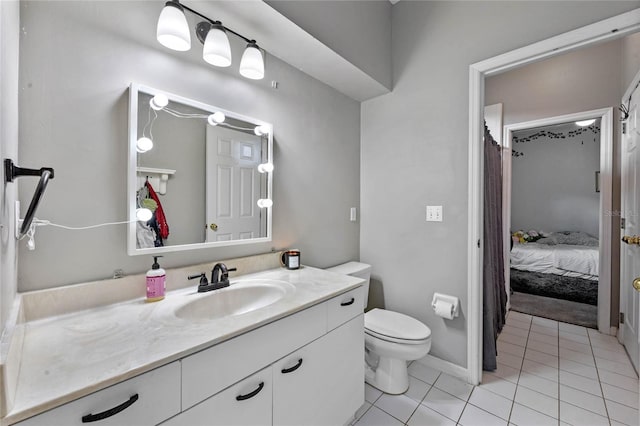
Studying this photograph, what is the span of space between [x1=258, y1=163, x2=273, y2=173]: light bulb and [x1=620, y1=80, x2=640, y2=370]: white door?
228 cm

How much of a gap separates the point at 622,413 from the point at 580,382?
278 mm

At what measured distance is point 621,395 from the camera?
1650 mm

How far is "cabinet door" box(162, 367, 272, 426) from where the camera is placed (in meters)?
0.78

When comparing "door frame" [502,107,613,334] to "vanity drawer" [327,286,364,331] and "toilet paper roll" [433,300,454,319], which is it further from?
"vanity drawer" [327,286,364,331]

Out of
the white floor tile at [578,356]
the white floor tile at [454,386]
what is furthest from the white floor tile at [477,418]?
the white floor tile at [578,356]

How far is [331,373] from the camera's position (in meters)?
1.24

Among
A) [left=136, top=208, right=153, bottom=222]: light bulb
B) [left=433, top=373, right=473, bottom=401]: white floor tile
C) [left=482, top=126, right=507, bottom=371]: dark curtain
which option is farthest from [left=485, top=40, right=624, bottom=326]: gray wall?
[left=136, top=208, right=153, bottom=222]: light bulb

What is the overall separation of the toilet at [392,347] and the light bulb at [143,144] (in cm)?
153

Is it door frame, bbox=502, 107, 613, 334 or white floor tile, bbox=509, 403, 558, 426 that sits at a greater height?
door frame, bbox=502, 107, 613, 334

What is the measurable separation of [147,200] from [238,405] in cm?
90

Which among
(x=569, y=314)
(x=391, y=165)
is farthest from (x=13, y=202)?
(x=569, y=314)

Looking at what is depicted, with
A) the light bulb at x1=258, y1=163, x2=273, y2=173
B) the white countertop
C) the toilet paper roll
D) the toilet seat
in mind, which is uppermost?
the light bulb at x1=258, y1=163, x2=273, y2=173

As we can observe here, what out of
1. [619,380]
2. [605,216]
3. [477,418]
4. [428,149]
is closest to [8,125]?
[428,149]

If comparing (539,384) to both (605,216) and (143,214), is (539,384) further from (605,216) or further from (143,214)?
(143,214)
